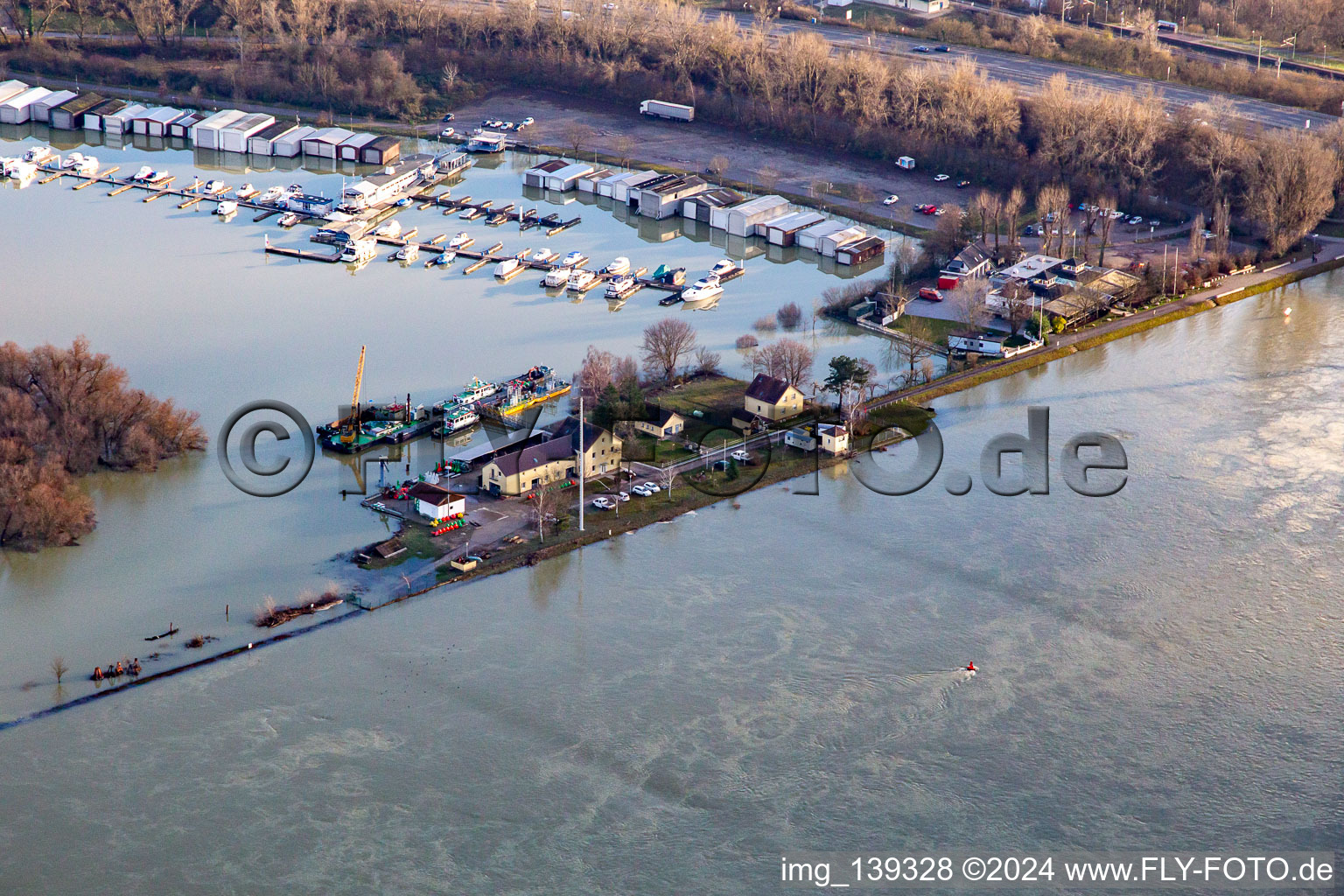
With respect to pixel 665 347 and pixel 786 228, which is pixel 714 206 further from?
pixel 665 347

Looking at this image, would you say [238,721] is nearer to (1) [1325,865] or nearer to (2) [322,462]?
(2) [322,462]

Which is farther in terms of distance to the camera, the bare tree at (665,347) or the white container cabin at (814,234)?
the white container cabin at (814,234)

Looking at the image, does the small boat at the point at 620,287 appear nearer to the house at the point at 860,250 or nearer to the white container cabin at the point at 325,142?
the house at the point at 860,250

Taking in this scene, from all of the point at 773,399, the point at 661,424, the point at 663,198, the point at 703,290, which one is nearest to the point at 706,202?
the point at 663,198

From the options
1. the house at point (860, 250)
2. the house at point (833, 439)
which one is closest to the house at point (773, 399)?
the house at point (833, 439)

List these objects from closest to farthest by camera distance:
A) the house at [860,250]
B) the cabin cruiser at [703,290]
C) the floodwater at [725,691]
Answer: the floodwater at [725,691] → the cabin cruiser at [703,290] → the house at [860,250]
